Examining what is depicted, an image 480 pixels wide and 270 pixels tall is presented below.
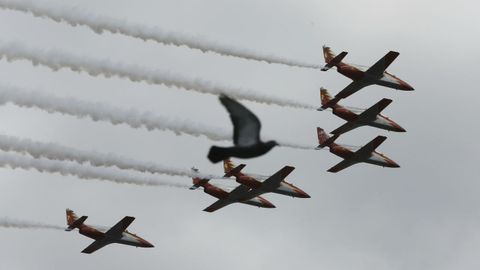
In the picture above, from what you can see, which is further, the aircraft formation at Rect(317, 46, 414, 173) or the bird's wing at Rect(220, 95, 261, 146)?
the aircraft formation at Rect(317, 46, 414, 173)

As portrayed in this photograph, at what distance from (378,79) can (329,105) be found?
312cm

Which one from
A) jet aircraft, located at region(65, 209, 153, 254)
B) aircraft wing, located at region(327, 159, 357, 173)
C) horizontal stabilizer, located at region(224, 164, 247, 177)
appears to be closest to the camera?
horizontal stabilizer, located at region(224, 164, 247, 177)

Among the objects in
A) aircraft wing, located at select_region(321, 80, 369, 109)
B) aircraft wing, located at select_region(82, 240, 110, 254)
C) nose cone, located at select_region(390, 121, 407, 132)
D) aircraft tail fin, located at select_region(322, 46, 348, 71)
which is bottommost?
aircraft wing, located at select_region(82, 240, 110, 254)

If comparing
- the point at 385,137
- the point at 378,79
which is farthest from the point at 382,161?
the point at 378,79

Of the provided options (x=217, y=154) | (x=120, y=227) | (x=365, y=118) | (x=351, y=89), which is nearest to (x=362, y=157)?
(x=365, y=118)

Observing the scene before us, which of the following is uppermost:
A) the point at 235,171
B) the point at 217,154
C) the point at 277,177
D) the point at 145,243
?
the point at 235,171

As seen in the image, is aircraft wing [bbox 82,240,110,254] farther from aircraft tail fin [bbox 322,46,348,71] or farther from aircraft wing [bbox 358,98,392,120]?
aircraft wing [bbox 358,98,392,120]

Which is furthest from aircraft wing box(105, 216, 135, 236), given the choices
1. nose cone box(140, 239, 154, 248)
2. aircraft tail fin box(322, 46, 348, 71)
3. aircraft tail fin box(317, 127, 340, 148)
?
aircraft tail fin box(322, 46, 348, 71)

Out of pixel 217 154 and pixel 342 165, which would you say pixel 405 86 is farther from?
pixel 217 154

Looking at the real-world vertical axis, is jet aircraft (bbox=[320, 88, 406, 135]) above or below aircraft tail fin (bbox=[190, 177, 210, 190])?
above

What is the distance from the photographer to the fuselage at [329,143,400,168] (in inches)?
2606

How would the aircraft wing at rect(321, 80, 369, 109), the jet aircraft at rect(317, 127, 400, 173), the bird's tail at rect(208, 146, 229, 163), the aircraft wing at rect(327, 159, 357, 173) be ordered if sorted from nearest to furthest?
the bird's tail at rect(208, 146, 229, 163)
the aircraft wing at rect(321, 80, 369, 109)
the jet aircraft at rect(317, 127, 400, 173)
the aircraft wing at rect(327, 159, 357, 173)

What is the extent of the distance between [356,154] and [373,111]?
3227mm

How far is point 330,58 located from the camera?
6456 centimetres
